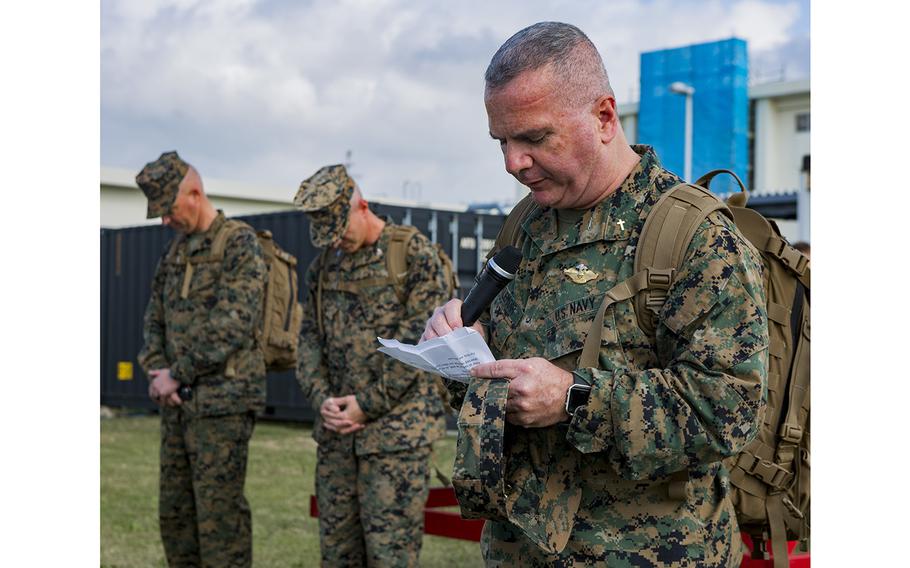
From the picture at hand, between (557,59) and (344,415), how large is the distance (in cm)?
298

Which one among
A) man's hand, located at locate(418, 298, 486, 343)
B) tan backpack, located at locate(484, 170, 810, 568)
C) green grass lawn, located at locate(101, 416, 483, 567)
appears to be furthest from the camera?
green grass lawn, located at locate(101, 416, 483, 567)

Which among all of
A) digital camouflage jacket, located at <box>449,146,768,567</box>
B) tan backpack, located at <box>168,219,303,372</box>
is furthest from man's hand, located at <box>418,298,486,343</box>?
tan backpack, located at <box>168,219,303,372</box>

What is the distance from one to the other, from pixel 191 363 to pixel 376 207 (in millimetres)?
6088

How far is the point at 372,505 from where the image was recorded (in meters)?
4.94

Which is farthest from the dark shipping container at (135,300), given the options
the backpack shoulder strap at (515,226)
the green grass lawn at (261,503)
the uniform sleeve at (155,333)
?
the backpack shoulder strap at (515,226)

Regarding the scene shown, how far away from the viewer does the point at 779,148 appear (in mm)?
47062

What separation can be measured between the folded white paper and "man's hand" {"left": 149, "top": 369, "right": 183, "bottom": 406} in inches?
136

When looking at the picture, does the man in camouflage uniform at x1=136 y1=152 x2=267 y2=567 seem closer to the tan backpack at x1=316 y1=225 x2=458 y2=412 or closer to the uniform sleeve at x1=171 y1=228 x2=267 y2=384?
the uniform sleeve at x1=171 y1=228 x2=267 y2=384

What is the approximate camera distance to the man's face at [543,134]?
2.31 metres

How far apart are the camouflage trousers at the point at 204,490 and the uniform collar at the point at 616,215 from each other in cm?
355

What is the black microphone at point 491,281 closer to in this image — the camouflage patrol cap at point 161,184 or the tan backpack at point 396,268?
the tan backpack at point 396,268

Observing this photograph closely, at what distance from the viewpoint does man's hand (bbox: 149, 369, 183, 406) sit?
225 inches

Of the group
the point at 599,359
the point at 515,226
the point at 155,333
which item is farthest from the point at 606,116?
the point at 155,333

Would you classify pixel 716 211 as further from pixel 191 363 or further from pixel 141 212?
pixel 141 212
